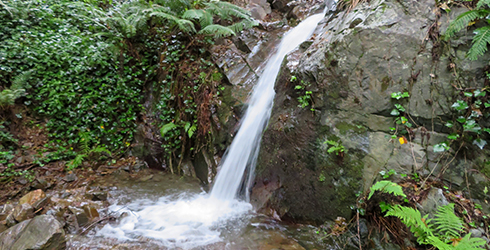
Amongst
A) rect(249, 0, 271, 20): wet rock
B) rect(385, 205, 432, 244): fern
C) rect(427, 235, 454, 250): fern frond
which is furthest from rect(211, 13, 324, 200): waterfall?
rect(249, 0, 271, 20): wet rock

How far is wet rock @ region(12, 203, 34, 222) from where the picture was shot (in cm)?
328

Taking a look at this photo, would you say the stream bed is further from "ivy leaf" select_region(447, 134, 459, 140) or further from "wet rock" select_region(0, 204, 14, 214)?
"ivy leaf" select_region(447, 134, 459, 140)

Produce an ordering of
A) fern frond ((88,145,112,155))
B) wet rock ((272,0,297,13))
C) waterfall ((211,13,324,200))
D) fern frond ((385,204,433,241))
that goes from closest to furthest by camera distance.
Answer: fern frond ((385,204,433,241)) → waterfall ((211,13,324,200)) → fern frond ((88,145,112,155)) → wet rock ((272,0,297,13))

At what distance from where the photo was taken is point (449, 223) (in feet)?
7.16

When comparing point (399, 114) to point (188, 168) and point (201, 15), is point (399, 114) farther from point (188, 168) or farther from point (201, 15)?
point (201, 15)

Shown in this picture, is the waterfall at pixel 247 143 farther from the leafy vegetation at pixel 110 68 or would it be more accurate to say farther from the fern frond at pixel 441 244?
the fern frond at pixel 441 244

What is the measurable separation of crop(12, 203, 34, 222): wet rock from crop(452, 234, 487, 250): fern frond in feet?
17.5

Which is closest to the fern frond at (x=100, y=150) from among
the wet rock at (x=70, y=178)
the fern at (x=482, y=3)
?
the wet rock at (x=70, y=178)

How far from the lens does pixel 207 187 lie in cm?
494

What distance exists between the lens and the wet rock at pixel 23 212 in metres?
3.28

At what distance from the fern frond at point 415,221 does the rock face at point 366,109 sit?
0.58m

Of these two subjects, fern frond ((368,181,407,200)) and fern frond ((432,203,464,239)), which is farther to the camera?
fern frond ((368,181,407,200))

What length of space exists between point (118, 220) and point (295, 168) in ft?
9.98

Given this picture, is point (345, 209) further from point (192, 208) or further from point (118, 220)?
point (118, 220)
